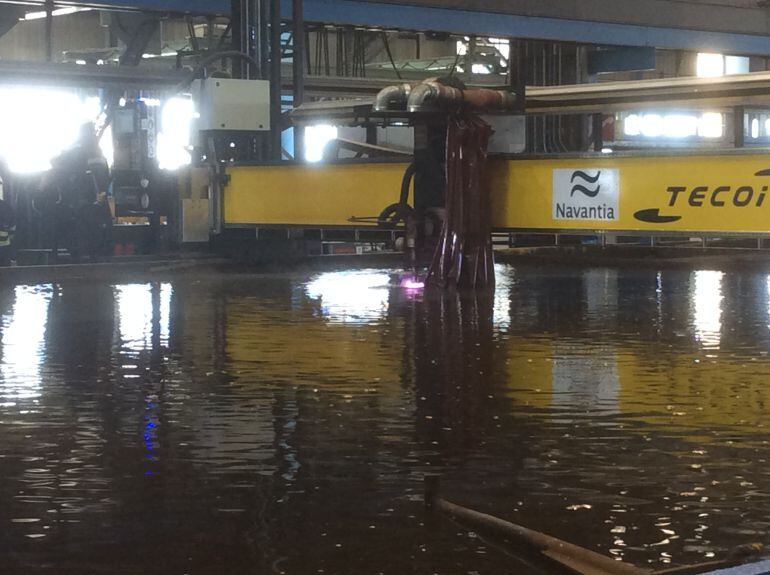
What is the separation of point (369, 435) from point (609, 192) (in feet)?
24.7

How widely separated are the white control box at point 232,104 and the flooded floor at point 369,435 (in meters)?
5.13

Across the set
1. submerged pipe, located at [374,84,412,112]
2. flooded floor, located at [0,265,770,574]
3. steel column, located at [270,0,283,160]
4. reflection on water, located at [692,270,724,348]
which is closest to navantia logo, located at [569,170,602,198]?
reflection on water, located at [692,270,724,348]

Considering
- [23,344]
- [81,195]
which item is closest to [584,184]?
[23,344]

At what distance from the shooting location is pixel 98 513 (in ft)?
14.1

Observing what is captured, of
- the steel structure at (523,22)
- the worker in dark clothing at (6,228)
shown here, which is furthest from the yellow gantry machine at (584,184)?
the steel structure at (523,22)

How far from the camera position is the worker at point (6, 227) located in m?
15.9

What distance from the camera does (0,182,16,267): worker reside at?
52.1 feet

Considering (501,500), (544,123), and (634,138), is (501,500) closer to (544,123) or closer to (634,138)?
(544,123)

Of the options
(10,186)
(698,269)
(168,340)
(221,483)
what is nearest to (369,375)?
(168,340)

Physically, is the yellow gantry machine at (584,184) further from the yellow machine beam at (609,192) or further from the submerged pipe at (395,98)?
the submerged pipe at (395,98)

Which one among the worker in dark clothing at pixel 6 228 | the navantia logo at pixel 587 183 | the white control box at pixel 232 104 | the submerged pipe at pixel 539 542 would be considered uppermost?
the white control box at pixel 232 104

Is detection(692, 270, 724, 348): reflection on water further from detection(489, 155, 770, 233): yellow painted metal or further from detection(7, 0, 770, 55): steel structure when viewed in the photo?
detection(7, 0, 770, 55): steel structure

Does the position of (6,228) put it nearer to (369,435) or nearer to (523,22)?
(523,22)

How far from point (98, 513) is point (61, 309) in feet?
22.7
